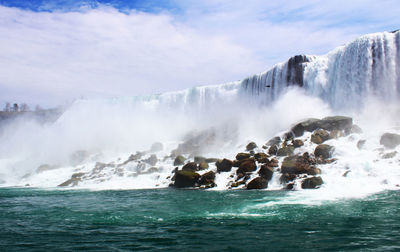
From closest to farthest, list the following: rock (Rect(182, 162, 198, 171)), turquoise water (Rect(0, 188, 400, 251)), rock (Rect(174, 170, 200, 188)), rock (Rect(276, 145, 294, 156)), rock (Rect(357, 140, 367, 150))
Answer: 1. turquoise water (Rect(0, 188, 400, 251))
2. rock (Rect(357, 140, 367, 150))
3. rock (Rect(174, 170, 200, 188))
4. rock (Rect(276, 145, 294, 156))
5. rock (Rect(182, 162, 198, 171))

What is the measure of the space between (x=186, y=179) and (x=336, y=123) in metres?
11.6

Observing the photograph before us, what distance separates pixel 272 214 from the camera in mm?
11891

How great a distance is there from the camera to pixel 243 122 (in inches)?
1560

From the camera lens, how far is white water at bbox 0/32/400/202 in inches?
856

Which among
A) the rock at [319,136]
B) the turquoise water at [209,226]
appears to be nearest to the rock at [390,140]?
the rock at [319,136]

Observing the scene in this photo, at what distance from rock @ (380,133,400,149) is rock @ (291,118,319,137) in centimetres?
546

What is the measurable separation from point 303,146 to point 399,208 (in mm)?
12547

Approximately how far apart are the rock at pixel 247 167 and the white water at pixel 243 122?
1.24 m

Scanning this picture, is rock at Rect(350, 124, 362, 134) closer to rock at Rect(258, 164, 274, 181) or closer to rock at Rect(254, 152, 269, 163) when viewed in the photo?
rock at Rect(254, 152, 269, 163)

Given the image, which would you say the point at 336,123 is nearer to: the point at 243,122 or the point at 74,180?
the point at 243,122

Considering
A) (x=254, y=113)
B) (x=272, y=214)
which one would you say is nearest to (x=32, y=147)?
(x=254, y=113)

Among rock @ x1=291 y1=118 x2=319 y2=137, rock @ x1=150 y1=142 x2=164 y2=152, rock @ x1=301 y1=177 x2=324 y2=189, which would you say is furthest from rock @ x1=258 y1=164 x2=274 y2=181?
rock @ x1=150 y1=142 x2=164 y2=152

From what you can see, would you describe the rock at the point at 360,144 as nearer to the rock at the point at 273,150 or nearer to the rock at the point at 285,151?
the rock at the point at 285,151

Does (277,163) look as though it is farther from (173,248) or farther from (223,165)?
(173,248)
